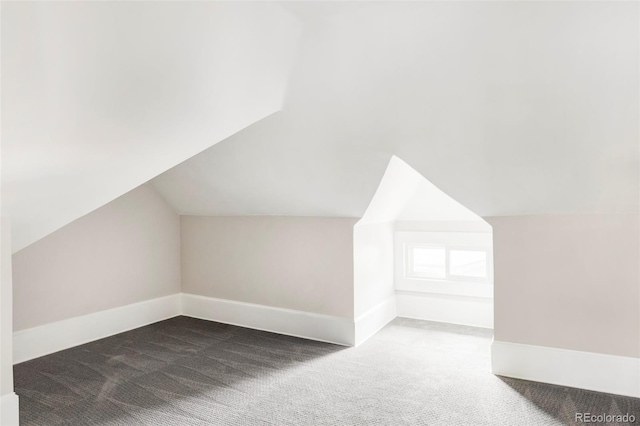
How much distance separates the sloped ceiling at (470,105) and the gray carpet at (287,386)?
47.0 inches

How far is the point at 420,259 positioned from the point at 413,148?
199cm

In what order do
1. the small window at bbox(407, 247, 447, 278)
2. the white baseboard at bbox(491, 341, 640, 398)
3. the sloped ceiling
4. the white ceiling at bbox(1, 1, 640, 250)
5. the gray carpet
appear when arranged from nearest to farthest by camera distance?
the white ceiling at bbox(1, 1, 640, 250) < the sloped ceiling < the gray carpet < the white baseboard at bbox(491, 341, 640, 398) < the small window at bbox(407, 247, 447, 278)

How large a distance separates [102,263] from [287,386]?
2265 millimetres

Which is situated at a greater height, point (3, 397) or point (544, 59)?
point (544, 59)

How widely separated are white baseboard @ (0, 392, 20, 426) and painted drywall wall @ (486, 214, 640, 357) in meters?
3.01

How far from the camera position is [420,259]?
4.48 m

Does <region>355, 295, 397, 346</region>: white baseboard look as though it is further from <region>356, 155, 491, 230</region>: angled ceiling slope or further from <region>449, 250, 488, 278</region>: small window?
<region>356, 155, 491, 230</region>: angled ceiling slope

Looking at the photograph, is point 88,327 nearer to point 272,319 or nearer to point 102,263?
point 102,263

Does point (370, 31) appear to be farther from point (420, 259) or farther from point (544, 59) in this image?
point (420, 259)

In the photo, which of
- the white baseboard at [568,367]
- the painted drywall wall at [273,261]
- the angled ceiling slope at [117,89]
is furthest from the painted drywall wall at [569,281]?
the angled ceiling slope at [117,89]

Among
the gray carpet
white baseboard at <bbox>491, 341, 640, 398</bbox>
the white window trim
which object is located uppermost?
the white window trim

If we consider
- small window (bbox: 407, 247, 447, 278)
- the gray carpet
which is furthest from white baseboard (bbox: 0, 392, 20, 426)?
small window (bbox: 407, 247, 447, 278)

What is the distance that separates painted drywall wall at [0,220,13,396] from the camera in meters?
2.32

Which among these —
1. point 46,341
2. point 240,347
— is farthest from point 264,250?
point 46,341
